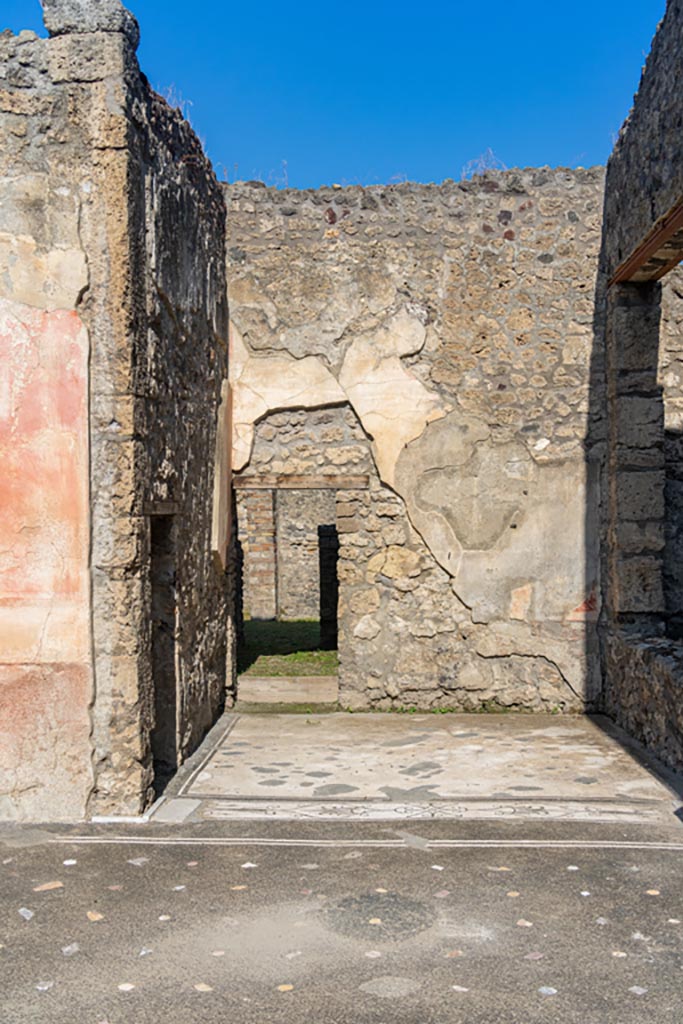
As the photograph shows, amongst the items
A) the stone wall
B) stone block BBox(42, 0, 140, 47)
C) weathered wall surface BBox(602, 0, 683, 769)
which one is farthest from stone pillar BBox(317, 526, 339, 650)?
stone block BBox(42, 0, 140, 47)

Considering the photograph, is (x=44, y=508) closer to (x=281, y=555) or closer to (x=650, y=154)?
(x=650, y=154)

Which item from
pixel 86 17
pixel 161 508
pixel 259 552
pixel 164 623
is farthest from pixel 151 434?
pixel 259 552

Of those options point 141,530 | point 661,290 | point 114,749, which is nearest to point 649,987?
point 114,749

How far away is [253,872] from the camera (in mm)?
4254

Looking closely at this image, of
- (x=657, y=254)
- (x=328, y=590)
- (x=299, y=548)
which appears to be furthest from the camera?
(x=299, y=548)

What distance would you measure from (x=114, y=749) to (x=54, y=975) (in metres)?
1.69

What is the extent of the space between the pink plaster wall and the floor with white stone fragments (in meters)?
0.67

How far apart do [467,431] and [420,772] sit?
2.92 meters

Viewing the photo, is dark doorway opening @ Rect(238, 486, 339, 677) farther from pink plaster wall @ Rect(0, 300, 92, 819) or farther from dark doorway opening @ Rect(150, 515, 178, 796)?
pink plaster wall @ Rect(0, 300, 92, 819)

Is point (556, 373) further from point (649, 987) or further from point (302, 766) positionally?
point (649, 987)

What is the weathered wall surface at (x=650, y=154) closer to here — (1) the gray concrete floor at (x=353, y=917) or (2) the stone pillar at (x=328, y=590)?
(1) the gray concrete floor at (x=353, y=917)

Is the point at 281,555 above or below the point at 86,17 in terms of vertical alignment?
below

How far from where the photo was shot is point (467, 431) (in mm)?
7738

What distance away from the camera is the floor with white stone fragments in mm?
Answer: 5133
